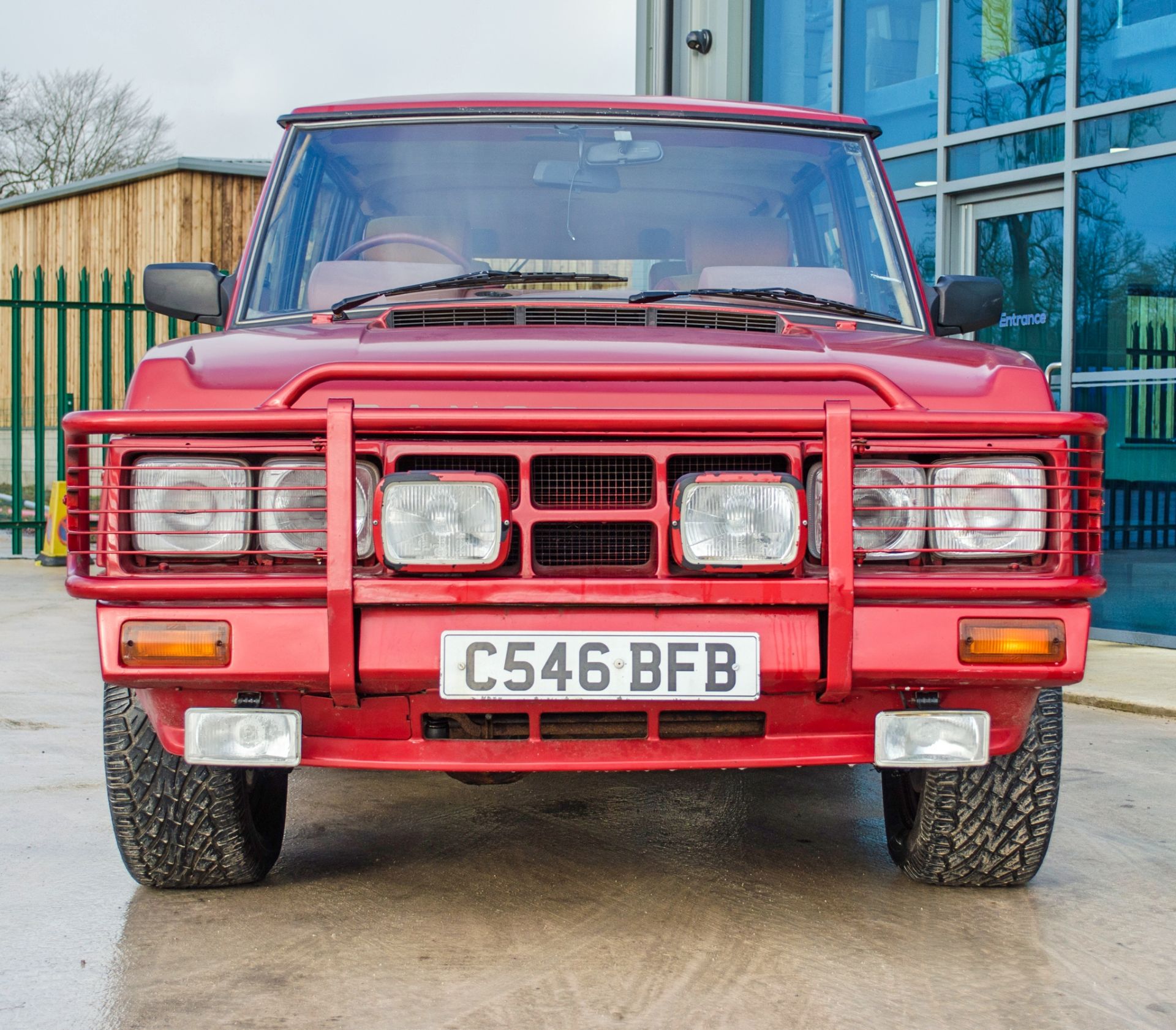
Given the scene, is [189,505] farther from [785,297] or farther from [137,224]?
[137,224]

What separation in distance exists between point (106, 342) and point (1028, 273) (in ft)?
25.1

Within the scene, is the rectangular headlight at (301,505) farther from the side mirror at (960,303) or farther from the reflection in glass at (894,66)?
the reflection in glass at (894,66)

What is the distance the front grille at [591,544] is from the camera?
284 centimetres

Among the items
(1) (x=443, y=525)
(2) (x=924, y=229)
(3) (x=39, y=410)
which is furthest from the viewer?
(3) (x=39, y=410)

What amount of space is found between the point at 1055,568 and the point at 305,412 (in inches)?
58.0

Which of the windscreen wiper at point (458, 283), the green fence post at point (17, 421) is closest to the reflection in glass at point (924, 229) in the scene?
the windscreen wiper at point (458, 283)

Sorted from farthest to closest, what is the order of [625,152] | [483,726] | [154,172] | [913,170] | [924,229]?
[154,172] → [913,170] → [924,229] → [625,152] → [483,726]

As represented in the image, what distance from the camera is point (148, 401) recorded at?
9.35 ft

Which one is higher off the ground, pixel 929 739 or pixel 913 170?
pixel 913 170

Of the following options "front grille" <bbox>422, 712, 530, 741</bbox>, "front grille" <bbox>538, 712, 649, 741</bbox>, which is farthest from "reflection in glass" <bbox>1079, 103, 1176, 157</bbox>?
"front grille" <bbox>422, 712, 530, 741</bbox>

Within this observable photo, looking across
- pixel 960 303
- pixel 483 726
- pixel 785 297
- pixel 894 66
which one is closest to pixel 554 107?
pixel 785 297

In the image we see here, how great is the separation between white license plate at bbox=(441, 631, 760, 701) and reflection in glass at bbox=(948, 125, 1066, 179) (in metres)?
6.94

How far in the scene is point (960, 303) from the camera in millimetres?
4020

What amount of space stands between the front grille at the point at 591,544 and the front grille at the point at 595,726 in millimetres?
301
